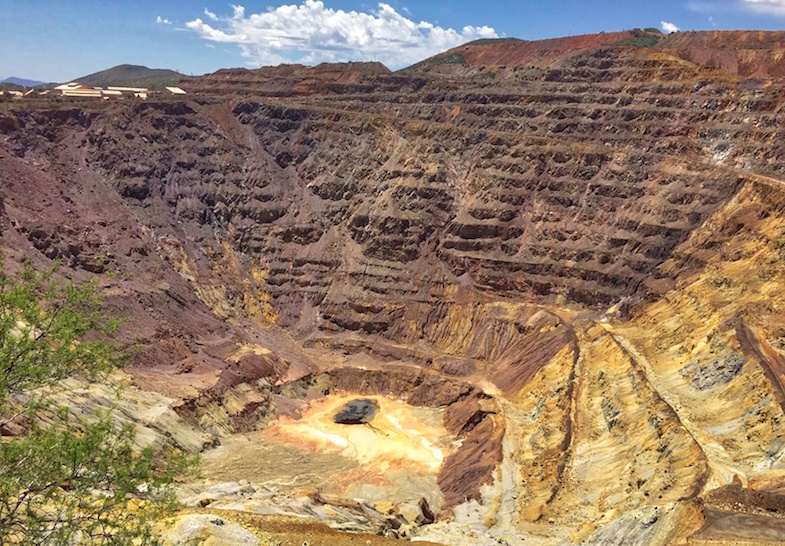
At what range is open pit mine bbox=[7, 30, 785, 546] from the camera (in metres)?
36.6

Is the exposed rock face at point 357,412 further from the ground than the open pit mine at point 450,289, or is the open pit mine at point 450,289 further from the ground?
the open pit mine at point 450,289

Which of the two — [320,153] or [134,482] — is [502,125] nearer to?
[320,153]

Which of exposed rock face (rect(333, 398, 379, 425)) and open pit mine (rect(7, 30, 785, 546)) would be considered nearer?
open pit mine (rect(7, 30, 785, 546))

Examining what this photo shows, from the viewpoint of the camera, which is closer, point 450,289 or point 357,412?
point 357,412

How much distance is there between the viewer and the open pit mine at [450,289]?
3656 centimetres

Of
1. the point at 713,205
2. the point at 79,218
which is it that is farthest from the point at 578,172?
the point at 79,218

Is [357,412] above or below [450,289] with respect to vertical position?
below

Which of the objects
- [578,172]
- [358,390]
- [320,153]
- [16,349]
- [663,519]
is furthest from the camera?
[320,153]

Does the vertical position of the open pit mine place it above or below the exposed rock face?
above

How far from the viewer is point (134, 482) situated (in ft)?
46.5

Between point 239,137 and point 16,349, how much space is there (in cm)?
8194

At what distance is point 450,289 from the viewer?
72438 mm

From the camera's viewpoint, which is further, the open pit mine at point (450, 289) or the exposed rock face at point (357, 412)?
the exposed rock face at point (357, 412)

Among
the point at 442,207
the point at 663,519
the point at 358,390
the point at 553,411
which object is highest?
the point at 442,207
